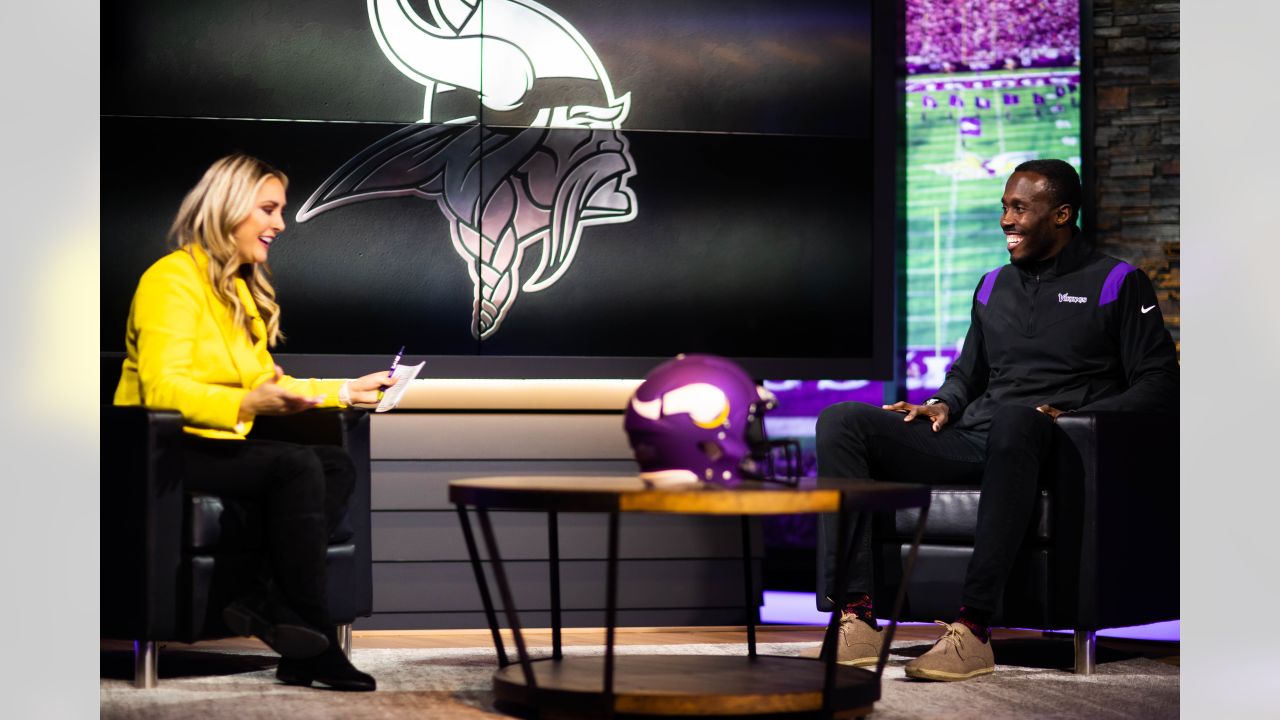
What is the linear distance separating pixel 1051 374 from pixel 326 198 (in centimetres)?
242

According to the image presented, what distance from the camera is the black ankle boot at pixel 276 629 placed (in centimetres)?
320

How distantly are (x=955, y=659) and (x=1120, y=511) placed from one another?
59 cm

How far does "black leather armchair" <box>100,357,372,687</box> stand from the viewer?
3.16 metres

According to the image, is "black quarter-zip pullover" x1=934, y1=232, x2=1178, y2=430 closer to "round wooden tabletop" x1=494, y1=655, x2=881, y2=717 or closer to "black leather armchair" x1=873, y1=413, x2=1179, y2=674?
"black leather armchair" x1=873, y1=413, x2=1179, y2=674

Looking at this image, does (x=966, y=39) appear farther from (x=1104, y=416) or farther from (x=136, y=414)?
(x=136, y=414)

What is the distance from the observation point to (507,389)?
4.78m

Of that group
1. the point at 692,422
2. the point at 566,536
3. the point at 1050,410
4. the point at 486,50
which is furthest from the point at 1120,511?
the point at 486,50

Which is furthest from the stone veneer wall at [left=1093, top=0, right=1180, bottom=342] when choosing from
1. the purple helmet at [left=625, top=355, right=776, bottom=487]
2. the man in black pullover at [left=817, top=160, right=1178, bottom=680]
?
the purple helmet at [left=625, top=355, right=776, bottom=487]

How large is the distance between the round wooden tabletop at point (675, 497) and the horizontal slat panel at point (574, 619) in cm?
205

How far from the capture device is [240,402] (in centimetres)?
333

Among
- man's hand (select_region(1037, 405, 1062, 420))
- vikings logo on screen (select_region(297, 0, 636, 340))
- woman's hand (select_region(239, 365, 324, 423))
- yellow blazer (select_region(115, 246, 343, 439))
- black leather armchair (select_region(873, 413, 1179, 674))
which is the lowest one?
black leather armchair (select_region(873, 413, 1179, 674))

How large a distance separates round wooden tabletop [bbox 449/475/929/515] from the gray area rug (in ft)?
1.84

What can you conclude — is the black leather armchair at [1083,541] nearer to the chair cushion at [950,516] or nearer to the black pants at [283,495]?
the chair cushion at [950,516]

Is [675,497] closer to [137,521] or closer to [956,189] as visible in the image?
[137,521]
